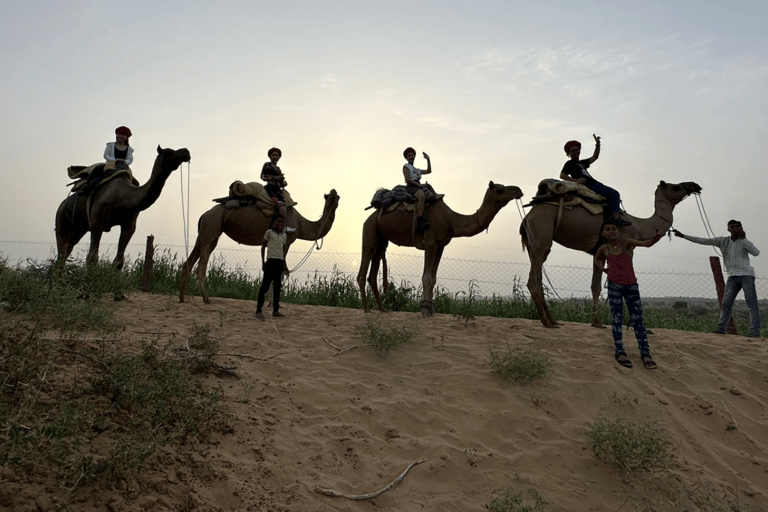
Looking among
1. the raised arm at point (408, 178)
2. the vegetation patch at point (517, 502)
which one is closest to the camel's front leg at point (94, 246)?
the raised arm at point (408, 178)

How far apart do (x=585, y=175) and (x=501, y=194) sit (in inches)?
65.3

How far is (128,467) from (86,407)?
829 millimetres

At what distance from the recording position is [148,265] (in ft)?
42.1

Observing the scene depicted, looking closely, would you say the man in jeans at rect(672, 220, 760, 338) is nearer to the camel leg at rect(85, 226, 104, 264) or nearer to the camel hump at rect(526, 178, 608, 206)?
the camel hump at rect(526, 178, 608, 206)

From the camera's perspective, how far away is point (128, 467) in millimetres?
3418

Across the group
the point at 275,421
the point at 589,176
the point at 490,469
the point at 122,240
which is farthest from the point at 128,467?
the point at 589,176

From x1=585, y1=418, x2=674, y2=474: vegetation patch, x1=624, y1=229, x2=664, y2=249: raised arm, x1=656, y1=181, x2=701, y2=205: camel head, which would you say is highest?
x1=656, y1=181, x2=701, y2=205: camel head

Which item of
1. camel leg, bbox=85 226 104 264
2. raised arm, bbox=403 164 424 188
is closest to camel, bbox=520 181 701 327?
raised arm, bbox=403 164 424 188

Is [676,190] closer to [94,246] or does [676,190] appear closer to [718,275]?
[718,275]

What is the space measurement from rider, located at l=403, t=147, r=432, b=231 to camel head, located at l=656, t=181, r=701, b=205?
4.88 meters

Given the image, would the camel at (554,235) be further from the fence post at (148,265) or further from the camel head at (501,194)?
the fence post at (148,265)

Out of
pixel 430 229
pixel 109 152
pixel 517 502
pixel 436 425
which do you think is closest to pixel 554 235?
pixel 430 229

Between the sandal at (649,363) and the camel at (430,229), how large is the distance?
361cm

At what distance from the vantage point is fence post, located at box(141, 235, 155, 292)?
A: 1269 centimetres
